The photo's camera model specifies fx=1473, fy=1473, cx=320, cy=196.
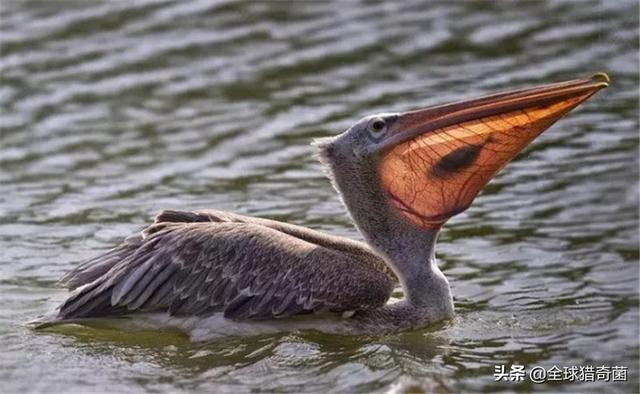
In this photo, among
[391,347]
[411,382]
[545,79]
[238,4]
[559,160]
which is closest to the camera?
[411,382]

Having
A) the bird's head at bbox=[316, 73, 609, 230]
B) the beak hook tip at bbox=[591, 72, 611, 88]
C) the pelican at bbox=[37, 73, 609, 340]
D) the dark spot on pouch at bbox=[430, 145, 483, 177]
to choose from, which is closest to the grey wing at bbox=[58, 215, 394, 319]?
the pelican at bbox=[37, 73, 609, 340]

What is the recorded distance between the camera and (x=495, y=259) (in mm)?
7887

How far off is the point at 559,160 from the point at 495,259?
160cm

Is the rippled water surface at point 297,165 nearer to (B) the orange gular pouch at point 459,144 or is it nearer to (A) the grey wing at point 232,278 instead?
(A) the grey wing at point 232,278

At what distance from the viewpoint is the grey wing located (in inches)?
265

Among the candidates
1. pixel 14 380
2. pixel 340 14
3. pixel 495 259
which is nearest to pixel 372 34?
pixel 340 14

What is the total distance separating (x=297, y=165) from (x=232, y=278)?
2.80 metres

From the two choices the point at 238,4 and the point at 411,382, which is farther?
the point at 238,4

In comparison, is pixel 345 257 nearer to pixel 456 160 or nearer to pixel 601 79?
pixel 456 160

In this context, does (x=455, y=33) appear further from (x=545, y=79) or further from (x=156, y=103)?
(x=156, y=103)

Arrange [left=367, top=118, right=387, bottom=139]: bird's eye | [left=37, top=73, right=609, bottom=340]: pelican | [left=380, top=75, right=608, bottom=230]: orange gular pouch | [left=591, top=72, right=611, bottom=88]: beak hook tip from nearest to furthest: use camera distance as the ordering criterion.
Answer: [left=591, top=72, right=611, bottom=88]: beak hook tip
[left=380, top=75, right=608, bottom=230]: orange gular pouch
[left=37, top=73, right=609, bottom=340]: pelican
[left=367, top=118, right=387, bottom=139]: bird's eye

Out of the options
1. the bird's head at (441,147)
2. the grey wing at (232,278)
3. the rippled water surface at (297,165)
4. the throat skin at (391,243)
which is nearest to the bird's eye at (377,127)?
the bird's head at (441,147)

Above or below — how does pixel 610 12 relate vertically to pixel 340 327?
above

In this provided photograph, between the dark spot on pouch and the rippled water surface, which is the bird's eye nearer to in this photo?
the dark spot on pouch
